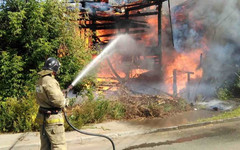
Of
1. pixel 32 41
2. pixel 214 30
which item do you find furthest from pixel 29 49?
pixel 214 30

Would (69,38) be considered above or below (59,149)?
above

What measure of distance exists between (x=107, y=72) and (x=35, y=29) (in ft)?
14.2

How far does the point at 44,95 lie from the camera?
3879mm

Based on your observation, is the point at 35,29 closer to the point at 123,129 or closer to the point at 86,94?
the point at 86,94

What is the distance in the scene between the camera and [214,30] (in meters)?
12.6

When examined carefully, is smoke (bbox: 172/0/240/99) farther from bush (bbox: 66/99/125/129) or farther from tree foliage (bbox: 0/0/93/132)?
tree foliage (bbox: 0/0/93/132)

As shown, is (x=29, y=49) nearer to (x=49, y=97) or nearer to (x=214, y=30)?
(x=49, y=97)

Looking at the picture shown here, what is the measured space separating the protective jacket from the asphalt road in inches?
76.7

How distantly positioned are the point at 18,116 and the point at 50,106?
297 cm

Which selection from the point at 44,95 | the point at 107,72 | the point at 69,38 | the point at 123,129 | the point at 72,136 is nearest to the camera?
the point at 44,95

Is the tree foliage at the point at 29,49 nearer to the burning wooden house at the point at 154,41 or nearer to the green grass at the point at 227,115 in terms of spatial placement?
the burning wooden house at the point at 154,41

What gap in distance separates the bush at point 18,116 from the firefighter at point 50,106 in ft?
8.57

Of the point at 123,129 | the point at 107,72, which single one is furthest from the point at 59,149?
the point at 107,72

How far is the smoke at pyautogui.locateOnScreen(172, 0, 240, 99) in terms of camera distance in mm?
12312
